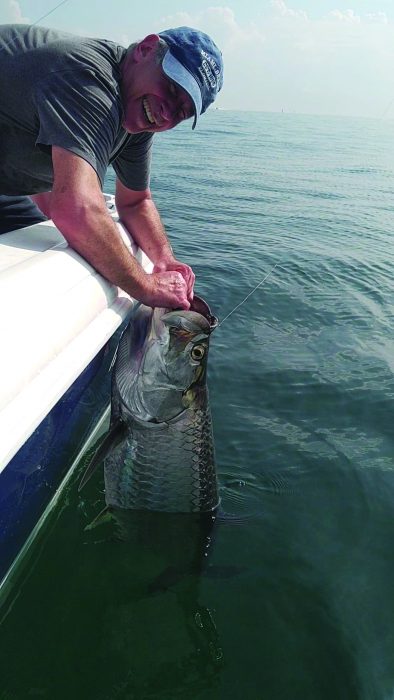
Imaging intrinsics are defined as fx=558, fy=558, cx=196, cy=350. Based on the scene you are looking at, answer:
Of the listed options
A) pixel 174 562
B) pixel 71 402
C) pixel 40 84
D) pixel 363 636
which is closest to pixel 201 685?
pixel 174 562

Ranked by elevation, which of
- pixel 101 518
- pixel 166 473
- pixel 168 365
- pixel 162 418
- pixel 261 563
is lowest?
pixel 261 563

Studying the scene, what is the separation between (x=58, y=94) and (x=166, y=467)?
1661mm

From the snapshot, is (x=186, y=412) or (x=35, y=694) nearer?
(x=35, y=694)

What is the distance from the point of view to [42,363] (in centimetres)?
193

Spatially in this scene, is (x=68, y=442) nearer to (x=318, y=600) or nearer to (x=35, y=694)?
(x=35, y=694)

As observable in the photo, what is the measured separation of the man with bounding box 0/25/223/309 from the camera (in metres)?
2.26

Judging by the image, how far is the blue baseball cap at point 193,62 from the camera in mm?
2418

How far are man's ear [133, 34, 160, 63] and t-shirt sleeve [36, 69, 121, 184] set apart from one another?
0.87 ft

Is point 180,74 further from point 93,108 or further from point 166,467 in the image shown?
point 166,467

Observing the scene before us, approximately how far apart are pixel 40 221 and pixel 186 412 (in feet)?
5.53

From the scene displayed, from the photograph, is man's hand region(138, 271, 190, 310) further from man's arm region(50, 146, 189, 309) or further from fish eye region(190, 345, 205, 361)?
fish eye region(190, 345, 205, 361)

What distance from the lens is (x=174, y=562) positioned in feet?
8.80

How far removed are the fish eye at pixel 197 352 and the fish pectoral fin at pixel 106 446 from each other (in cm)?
48

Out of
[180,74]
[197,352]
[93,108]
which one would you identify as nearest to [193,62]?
[180,74]
